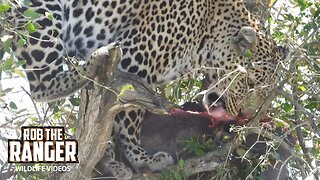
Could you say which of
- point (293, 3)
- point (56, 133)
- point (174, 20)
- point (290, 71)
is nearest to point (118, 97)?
point (56, 133)

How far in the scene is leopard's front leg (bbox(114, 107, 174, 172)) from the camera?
7660mm

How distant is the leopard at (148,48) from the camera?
7.67 meters

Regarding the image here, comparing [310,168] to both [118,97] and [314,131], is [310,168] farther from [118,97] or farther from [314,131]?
[118,97]

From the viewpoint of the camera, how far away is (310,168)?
21.1 ft

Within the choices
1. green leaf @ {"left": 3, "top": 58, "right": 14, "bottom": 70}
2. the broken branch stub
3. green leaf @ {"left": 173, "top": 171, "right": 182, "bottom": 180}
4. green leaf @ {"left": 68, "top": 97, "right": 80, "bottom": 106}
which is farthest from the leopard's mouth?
green leaf @ {"left": 3, "top": 58, "right": 14, "bottom": 70}

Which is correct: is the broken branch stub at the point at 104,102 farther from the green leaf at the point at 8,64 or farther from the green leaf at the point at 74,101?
the green leaf at the point at 74,101

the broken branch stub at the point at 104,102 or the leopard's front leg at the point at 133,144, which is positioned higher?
the broken branch stub at the point at 104,102

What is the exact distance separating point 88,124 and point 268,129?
1.70 meters

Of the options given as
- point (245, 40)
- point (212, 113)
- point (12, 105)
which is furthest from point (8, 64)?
point (245, 40)

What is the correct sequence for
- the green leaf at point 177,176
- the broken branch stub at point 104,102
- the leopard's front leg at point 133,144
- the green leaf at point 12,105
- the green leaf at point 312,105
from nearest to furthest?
1. the broken branch stub at point 104,102
2. the green leaf at point 12,105
3. the green leaf at point 177,176
4. the green leaf at point 312,105
5. the leopard's front leg at point 133,144

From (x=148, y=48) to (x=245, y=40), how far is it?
39.4 inches

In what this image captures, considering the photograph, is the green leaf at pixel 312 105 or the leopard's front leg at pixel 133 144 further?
the leopard's front leg at pixel 133 144

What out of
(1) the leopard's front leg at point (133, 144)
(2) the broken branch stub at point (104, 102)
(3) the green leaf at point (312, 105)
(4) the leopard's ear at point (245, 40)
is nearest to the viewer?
(2) the broken branch stub at point (104, 102)

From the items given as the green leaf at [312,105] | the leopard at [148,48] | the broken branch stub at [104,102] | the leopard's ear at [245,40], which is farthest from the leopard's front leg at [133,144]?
the green leaf at [312,105]
